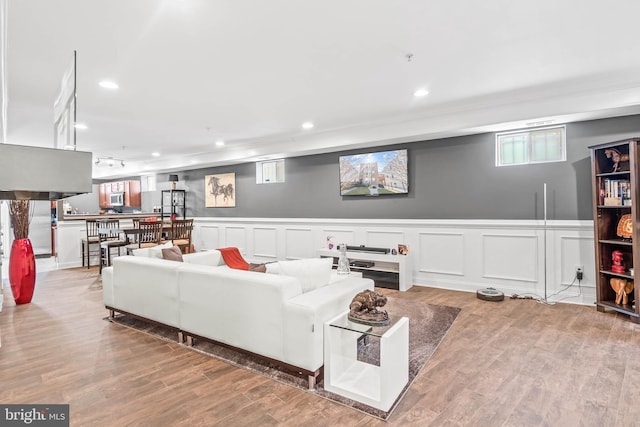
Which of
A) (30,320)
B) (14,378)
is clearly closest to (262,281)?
(14,378)

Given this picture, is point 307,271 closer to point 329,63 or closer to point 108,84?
point 329,63

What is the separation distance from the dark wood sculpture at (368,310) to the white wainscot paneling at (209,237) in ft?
20.3

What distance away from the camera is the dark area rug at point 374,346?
2.24 m

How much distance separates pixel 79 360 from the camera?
2650 millimetres

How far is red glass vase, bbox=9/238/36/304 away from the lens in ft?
13.7

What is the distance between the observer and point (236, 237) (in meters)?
7.50

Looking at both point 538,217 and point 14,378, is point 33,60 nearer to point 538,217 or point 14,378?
point 14,378

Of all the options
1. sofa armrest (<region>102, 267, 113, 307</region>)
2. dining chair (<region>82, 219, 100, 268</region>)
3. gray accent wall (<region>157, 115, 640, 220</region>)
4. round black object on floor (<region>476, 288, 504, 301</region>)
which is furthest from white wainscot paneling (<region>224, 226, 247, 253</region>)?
round black object on floor (<region>476, 288, 504, 301</region>)

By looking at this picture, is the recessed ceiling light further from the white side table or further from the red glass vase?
the white side table

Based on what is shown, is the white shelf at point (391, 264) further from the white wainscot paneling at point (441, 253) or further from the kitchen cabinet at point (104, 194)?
the kitchen cabinet at point (104, 194)

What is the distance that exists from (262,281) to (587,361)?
8.36ft

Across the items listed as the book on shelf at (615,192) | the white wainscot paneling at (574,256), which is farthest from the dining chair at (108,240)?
the book on shelf at (615,192)

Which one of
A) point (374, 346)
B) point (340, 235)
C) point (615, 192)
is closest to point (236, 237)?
point (340, 235)

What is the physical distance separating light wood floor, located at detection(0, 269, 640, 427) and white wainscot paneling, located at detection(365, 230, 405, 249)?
1.93 meters
